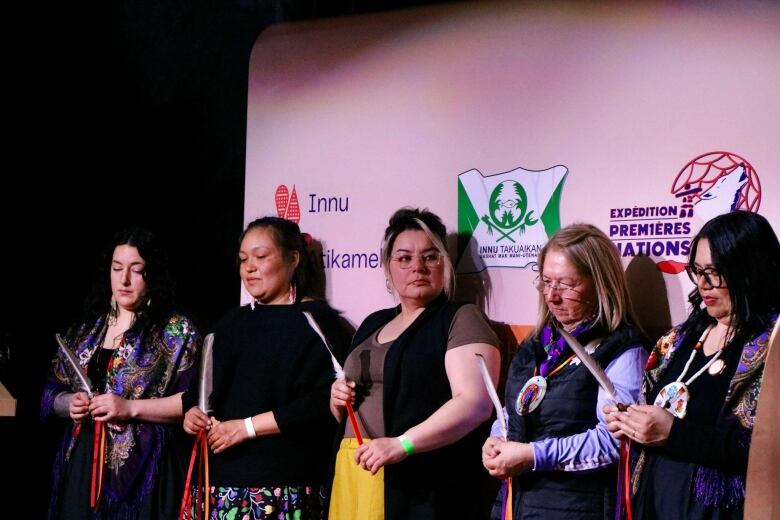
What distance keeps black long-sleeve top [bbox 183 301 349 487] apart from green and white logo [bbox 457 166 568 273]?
0.56m

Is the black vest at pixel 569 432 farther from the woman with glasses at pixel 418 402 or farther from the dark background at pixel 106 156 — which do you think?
the dark background at pixel 106 156

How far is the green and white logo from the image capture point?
128 inches

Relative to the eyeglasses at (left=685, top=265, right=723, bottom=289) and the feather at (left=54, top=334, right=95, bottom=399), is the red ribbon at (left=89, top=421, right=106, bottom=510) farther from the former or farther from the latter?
the eyeglasses at (left=685, top=265, right=723, bottom=289)

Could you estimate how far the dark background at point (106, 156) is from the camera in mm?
4219

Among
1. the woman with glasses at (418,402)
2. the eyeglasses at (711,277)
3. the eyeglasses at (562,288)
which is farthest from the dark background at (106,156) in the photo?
the eyeglasses at (711,277)

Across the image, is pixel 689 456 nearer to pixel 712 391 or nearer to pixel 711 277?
pixel 712 391

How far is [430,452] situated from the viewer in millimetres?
3039

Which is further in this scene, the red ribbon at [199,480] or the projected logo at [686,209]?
the red ribbon at [199,480]

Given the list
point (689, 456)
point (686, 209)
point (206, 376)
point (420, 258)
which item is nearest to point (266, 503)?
point (206, 376)

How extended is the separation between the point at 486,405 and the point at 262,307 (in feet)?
3.18

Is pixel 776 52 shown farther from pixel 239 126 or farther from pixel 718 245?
pixel 239 126

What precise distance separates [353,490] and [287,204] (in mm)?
1254

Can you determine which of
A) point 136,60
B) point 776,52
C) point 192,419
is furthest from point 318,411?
point 136,60

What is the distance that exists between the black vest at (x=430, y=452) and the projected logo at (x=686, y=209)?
588 millimetres
